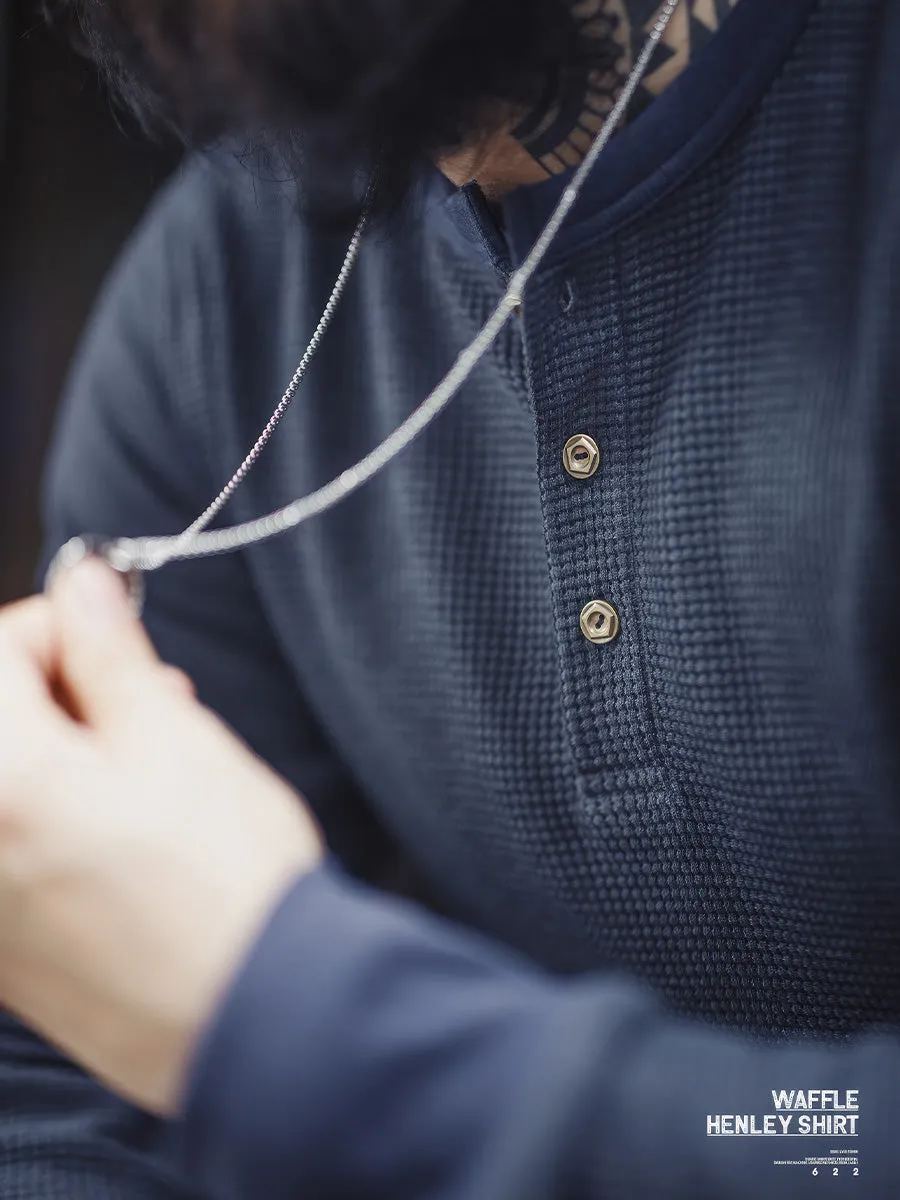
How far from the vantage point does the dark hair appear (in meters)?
0.46

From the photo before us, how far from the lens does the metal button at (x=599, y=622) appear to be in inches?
21.5

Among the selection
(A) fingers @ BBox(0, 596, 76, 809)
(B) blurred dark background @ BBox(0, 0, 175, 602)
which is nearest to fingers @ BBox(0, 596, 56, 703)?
(A) fingers @ BBox(0, 596, 76, 809)

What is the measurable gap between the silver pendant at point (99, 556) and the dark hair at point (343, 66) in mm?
272

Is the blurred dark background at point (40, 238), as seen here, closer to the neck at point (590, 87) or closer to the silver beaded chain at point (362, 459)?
the silver beaded chain at point (362, 459)

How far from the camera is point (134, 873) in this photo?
417 mm

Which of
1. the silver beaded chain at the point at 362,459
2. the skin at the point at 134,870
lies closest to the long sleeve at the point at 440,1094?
the skin at the point at 134,870

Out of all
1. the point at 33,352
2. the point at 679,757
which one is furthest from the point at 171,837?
the point at 33,352

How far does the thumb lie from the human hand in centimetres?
2

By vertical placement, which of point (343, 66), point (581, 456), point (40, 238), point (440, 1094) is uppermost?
point (40, 238)

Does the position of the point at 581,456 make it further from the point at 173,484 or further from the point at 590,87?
the point at 173,484

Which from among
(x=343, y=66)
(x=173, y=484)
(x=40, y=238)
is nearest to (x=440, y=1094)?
(x=343, y=66)

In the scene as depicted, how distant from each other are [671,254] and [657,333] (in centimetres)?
3

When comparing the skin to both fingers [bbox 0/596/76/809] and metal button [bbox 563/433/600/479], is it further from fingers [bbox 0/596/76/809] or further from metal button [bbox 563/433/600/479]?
metal button [bbox 563/433/600/479]

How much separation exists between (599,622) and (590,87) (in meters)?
0.23
